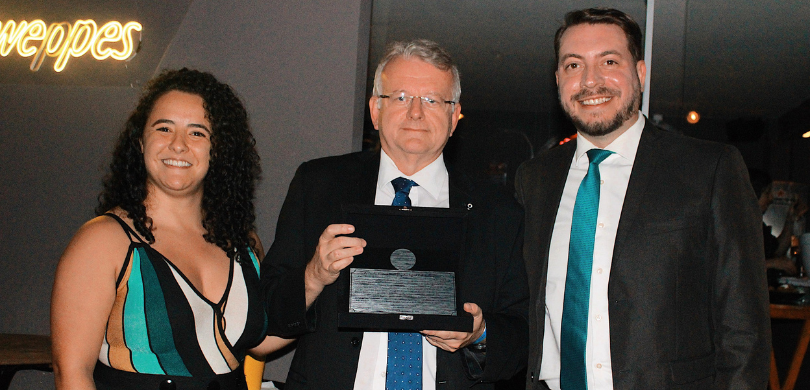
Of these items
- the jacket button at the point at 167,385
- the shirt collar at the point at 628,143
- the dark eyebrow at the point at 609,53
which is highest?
the dark eyebrow at the point at 609,53

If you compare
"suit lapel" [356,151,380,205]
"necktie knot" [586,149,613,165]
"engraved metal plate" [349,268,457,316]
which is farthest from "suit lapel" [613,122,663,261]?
"suit lapel" [356,151,380,205]

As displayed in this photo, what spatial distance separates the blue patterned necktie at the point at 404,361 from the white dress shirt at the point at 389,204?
4cm

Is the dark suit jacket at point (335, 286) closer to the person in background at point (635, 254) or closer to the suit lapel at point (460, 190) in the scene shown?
the suit lapel at point (460, 190)

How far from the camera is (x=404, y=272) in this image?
1.85m

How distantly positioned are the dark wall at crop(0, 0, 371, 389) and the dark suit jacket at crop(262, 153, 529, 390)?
1.85 m

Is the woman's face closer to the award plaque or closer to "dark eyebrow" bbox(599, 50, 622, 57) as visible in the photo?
the award plaque

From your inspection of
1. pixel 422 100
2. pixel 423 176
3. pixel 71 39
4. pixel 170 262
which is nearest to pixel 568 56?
pixel 422 100

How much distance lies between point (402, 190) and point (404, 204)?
57 mm

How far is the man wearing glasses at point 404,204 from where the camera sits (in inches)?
75.8

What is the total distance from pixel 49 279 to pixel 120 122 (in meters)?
1.16

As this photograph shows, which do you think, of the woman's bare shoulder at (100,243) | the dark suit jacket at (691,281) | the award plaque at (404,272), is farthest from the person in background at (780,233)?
the woman's bare shoulder at (100,243)

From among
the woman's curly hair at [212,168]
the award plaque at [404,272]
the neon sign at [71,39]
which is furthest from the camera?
the neon sign at [71,39]

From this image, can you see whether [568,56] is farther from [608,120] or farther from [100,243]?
[100,243]

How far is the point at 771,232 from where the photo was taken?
4.90 meters
